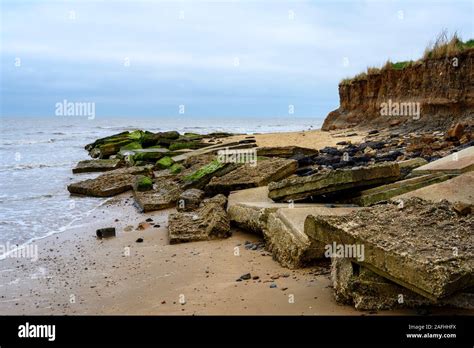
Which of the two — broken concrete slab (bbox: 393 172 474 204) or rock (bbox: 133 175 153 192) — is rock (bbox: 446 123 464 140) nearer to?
broken concrete slab (bbox: 393 172 474 204)

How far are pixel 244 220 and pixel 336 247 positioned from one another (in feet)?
8.98

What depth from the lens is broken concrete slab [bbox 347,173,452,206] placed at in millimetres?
5895

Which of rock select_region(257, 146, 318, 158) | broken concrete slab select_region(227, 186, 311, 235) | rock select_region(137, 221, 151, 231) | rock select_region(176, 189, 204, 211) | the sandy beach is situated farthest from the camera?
rock select_region(257, 146, 318, 158)

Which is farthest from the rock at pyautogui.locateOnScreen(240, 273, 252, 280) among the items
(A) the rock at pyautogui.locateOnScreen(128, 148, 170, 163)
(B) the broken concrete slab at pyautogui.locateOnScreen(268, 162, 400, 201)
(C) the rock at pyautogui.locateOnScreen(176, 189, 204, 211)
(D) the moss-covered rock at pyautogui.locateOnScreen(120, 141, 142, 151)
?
(D) the moss-covered rock at pyautogui.locateOnScreen(120, 141, 142, 151)

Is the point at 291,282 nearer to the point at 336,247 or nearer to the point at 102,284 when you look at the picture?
the point at 336,247

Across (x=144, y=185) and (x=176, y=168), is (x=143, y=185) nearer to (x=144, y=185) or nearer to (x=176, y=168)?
(x=144, y=185)

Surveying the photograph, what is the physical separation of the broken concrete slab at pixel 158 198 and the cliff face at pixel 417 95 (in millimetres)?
8159

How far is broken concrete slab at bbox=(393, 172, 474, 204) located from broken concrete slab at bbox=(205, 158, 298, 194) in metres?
3.78

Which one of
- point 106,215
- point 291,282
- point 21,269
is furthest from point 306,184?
point 106,215

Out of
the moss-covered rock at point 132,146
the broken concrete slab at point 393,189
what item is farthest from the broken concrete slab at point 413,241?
the moss-covered rock at point 132,146

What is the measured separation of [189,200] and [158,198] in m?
1.27

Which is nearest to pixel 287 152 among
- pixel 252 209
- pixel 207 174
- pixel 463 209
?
pixel 207 174

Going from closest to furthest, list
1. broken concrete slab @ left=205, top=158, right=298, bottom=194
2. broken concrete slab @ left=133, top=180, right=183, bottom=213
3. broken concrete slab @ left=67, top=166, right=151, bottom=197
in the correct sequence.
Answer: broken concrete slab @ left=205, top=158, right=298, bottom=194 < broken concrete slab @ left=133, top=180, right=183, bottom=213 < broken concrete slab @ left=67, top=166, right=151, bottom=197

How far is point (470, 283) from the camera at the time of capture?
3.43m
